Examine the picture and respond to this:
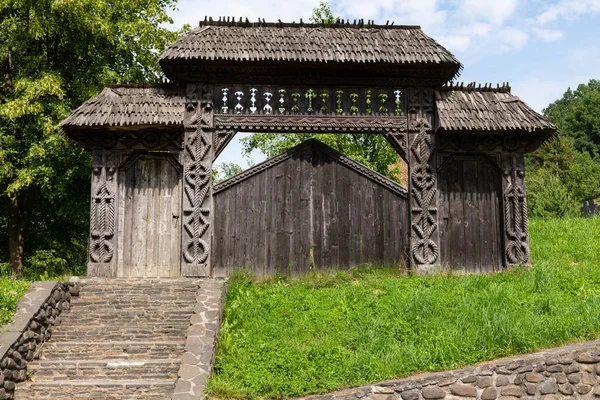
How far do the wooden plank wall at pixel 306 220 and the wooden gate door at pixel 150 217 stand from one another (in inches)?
34.6

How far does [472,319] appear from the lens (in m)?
8.14

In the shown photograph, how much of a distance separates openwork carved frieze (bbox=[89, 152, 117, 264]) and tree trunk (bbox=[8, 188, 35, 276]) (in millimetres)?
6039

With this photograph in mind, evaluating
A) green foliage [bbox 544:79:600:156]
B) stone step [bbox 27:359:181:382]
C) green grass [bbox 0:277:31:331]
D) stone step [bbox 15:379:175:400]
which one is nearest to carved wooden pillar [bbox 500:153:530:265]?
stone step [bbox 27:359:181:382]

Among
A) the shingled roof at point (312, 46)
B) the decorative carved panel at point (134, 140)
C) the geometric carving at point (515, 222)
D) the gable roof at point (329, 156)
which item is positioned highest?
the shingled roof at point (312, 46)

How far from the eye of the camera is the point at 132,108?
1079 cm

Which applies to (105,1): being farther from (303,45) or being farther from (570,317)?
(570,317)

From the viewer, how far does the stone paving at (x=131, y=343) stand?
23.0ft

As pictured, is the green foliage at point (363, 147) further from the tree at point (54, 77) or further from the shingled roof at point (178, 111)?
the shingled roof at point (178, 111)

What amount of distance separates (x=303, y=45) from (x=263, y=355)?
649 cm

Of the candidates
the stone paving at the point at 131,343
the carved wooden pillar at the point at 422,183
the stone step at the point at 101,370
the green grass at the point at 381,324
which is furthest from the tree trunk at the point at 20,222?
the carved wooden pillar at the point at 422,183

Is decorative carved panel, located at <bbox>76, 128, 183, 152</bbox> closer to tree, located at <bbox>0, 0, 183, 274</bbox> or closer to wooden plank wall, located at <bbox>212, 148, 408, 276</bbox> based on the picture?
wooden plank wall, located at <bbox>212, 148, 408, 276</bbox>

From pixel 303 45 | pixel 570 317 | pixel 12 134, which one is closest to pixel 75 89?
pixel 12 134

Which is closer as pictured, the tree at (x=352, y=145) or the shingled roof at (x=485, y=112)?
the shingled roof at (x=485, y=112)

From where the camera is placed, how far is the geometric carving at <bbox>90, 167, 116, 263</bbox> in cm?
1058
